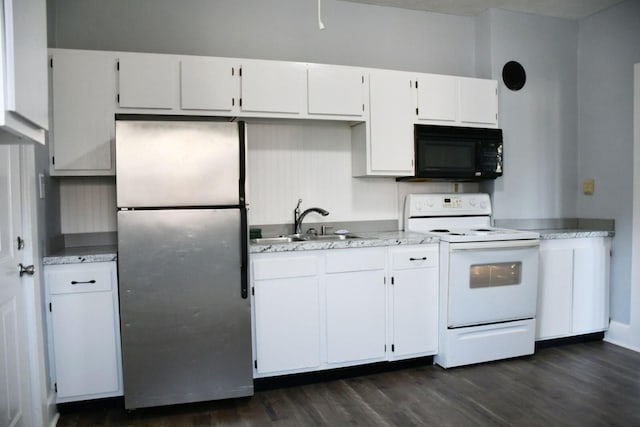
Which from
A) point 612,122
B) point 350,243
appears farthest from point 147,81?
point 612,122

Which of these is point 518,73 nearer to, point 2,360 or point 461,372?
point 461,372

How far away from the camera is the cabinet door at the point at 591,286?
11.4 ft

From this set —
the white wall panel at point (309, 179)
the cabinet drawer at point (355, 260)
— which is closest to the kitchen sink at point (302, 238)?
the white wall panel at point (309, 179)

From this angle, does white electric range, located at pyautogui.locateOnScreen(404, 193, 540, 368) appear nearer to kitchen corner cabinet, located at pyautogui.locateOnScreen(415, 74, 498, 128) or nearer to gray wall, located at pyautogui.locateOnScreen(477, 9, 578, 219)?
gray wall, located at pyautogui.locateOnScreen(477, 9, 578, 219)

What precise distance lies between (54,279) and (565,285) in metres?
3.47

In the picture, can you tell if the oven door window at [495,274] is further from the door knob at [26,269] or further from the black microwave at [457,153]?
the door knob at [26,269]

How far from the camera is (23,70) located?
3.55 ft

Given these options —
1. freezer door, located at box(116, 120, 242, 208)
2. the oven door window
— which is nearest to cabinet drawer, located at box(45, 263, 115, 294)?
freezer door, located at box(116, 120, 242, 208)

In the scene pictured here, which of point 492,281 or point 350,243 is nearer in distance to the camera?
point 350,243

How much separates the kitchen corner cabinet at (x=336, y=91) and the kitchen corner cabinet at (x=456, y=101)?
0.48 m

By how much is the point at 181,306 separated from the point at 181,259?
0.84 feet

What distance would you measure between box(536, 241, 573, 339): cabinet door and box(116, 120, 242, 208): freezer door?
238 centimetres

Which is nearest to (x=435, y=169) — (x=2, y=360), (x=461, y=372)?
(x=461, y=372)

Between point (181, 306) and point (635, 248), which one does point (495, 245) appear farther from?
point (181, 306)
